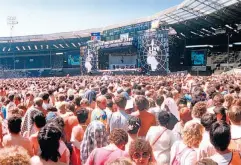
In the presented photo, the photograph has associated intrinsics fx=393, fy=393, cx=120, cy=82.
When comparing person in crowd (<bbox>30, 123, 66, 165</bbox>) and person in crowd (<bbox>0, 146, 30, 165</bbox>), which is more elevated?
person in crowd (<bbox>0, 146, 30, 165</bbox>)

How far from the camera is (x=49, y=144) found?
13.8ft

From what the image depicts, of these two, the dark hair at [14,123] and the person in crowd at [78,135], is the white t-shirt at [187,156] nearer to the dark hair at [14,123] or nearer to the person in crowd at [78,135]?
the person in crowd at [78,135]

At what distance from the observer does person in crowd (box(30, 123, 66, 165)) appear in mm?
4141

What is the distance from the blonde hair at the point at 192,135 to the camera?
4738 mm

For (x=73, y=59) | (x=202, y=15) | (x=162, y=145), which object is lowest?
(x=162, y=145)

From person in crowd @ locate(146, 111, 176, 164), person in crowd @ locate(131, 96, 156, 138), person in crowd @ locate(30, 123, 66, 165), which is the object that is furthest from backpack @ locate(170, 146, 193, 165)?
person in crowd @ locate(131, 96, 156, 138)

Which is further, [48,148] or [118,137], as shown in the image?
[118,137]

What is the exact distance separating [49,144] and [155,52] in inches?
1466

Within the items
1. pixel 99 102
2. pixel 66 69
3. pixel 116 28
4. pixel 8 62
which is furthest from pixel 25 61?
pixel 99 102

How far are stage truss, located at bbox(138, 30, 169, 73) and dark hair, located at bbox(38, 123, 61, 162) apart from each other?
35.4 m

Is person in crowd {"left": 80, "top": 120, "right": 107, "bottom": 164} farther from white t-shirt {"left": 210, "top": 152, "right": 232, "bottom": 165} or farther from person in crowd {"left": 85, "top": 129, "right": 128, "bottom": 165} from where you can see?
white t-shirt {"left": 210, "top": 152, "right": 232, "bottom": 165}

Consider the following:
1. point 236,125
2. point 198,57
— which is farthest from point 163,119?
point 198,57

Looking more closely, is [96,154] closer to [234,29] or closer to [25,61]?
[234,29]

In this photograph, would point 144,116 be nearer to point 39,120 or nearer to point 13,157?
point 39,120
